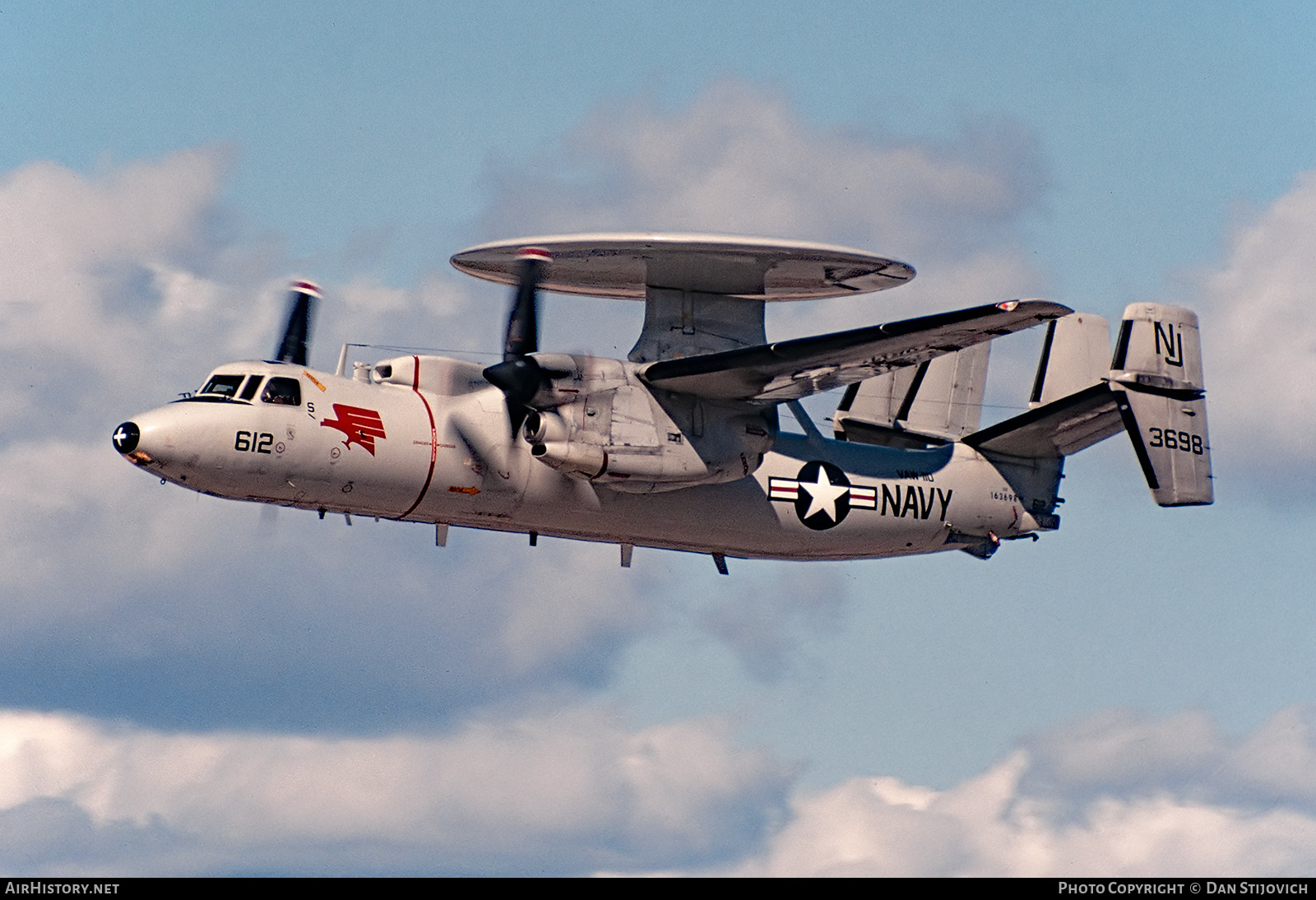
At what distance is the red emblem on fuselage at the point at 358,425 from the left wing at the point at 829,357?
13.3ft

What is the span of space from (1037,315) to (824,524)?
5611 millimetres

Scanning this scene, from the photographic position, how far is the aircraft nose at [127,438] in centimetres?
2339

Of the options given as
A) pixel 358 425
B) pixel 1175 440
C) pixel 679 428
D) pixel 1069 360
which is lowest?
pixel 358 425

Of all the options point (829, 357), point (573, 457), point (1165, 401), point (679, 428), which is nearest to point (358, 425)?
point (573, 457)

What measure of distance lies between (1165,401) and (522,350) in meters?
11.6

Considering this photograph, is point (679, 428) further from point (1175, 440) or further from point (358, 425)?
point (1175, 440)

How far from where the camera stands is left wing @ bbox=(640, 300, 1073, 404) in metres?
24.4

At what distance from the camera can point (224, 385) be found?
80.0 feet

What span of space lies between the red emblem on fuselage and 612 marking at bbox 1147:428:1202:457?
13288 mm

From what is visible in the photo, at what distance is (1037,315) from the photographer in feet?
78.7

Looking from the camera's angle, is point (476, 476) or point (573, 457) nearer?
point (573, 457)

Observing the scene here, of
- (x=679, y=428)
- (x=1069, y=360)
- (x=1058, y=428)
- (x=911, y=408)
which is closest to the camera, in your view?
(x=679, y=428)
